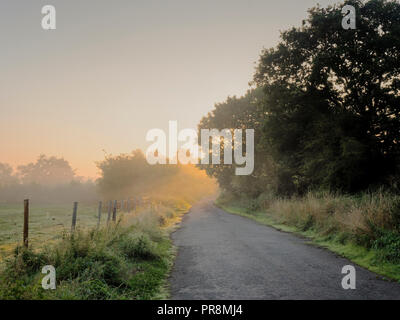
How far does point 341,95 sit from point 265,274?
16220 millimetres

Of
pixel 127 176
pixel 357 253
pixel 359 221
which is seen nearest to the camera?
pixel 357 253

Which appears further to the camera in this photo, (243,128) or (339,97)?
(243,128)

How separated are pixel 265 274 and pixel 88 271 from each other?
3852 millimetres

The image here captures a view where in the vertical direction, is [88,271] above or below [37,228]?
above

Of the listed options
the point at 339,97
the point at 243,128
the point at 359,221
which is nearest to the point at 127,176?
the point at 243,128

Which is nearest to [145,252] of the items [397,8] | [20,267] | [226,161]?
[20,267]

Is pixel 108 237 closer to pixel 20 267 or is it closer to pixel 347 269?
pixel 20 267

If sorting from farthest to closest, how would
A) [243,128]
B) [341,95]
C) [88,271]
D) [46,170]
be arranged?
[46,170], [243,128], [341,95], [88,271]

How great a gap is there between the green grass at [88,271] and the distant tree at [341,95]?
43.5 feet

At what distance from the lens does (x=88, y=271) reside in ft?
19.3

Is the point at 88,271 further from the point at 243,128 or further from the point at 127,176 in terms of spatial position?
the point at 127,176

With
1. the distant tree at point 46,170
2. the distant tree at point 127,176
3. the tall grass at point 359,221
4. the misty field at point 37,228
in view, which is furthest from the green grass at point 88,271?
the distant tree at point 46,170

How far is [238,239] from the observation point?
12.0 meters
